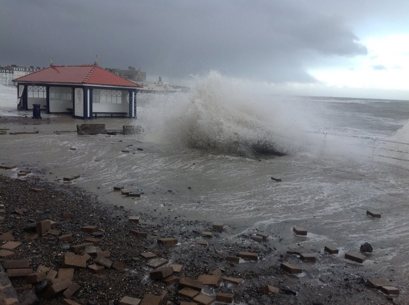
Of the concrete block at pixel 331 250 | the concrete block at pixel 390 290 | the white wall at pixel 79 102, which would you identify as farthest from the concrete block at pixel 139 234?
the white wall at pixel 79 102

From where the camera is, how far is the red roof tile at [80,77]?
27.5 metres

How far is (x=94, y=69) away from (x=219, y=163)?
17736 mm

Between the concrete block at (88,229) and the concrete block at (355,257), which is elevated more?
the concrete block at (88,229)

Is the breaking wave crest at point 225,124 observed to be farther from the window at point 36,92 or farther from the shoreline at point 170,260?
the window at point 36,92

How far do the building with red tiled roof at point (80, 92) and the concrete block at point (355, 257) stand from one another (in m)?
23.4

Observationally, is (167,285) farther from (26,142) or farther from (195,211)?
(26,142)

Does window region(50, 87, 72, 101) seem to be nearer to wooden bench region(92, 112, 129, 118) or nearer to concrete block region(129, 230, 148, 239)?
wooden bench region(92, 112, 129, 118)

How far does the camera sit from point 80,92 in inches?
1088

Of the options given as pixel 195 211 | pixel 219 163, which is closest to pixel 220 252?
pixel 195 211

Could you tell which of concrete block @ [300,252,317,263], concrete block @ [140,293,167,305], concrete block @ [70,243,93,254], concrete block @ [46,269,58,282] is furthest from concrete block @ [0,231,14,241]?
concrete block @ [300,252,317,263]

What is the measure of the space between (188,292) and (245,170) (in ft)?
28.2

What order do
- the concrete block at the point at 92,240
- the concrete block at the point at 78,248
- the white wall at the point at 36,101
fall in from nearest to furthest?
the concrete block at the point at 78,248, the concrete block at the point at 92,240, the white wall at the point at 36,101

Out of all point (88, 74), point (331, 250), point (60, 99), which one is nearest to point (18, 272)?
point (331, 250)

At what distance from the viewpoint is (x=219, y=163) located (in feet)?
45.6
